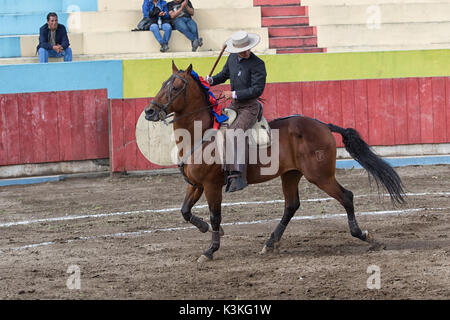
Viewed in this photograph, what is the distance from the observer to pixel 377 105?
45.7 feet

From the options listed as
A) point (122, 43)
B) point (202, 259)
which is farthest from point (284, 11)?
point (202, 259)

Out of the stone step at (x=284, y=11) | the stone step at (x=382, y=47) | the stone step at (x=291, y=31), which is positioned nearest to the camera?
the stone step at (x=382, y=47)

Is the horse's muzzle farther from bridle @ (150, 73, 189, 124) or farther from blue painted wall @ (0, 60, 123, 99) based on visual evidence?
blue painted wall @ (0, 60, 123, 99)

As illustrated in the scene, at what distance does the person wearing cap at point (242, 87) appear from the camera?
6.77 m

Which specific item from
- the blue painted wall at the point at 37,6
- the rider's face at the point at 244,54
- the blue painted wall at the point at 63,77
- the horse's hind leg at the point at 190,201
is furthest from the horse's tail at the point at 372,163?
the blue painted wall at the point at 37,6

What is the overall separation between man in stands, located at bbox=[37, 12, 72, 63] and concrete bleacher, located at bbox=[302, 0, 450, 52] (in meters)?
5.70

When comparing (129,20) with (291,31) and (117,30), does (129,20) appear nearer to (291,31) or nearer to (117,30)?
(117,30)

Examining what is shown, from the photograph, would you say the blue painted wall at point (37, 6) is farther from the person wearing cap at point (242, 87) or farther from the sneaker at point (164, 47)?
the person wearing cap at point (242, 87)

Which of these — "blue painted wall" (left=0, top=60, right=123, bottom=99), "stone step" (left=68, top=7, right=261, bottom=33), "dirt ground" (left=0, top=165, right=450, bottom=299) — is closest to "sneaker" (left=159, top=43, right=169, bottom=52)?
"stone step" (left=68, top=7, right=261, bottom=33)

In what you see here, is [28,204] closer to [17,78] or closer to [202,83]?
[17,78]

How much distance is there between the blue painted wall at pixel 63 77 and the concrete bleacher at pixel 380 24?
5.19m

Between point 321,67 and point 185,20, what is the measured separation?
10.8 ft

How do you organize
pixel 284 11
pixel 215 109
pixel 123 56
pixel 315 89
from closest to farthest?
pixel 215 109, pixel 315 89, pixel 123 56, pixel 284 11
